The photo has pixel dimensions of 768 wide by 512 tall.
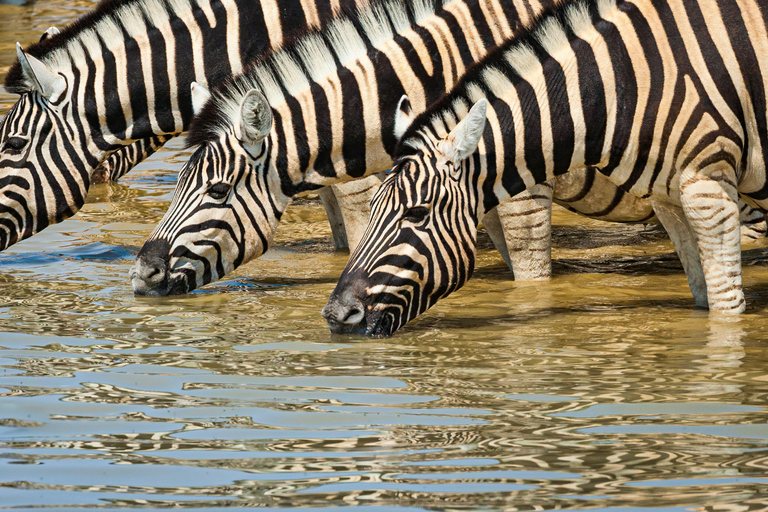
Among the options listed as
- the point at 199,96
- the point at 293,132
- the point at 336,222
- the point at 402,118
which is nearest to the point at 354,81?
the point at 293,132

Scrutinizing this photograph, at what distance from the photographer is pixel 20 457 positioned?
4.82m

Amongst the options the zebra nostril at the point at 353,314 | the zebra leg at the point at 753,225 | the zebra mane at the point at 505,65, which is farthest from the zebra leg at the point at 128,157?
the zebra leg at the point at 753,225

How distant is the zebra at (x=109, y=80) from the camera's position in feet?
29.2

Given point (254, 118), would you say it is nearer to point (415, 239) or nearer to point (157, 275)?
point (157, 275)

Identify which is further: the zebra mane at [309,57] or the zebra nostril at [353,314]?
the zebra mane at [309,57]

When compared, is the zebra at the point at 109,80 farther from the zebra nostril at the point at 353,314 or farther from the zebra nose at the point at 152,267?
the zebra nostril at the point at 353,314

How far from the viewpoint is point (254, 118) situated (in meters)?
7.82

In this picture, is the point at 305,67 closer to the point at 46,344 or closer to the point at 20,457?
the point at 46,344

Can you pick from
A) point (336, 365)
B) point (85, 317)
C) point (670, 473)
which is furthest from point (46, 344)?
point (670, 473)

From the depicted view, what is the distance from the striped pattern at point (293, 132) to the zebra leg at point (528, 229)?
1.16m

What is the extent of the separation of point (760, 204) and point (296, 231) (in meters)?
5.17

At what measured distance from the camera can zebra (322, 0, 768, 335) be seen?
7055 millimetres

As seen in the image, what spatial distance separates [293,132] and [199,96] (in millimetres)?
820

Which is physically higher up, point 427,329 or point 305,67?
point 305,67
